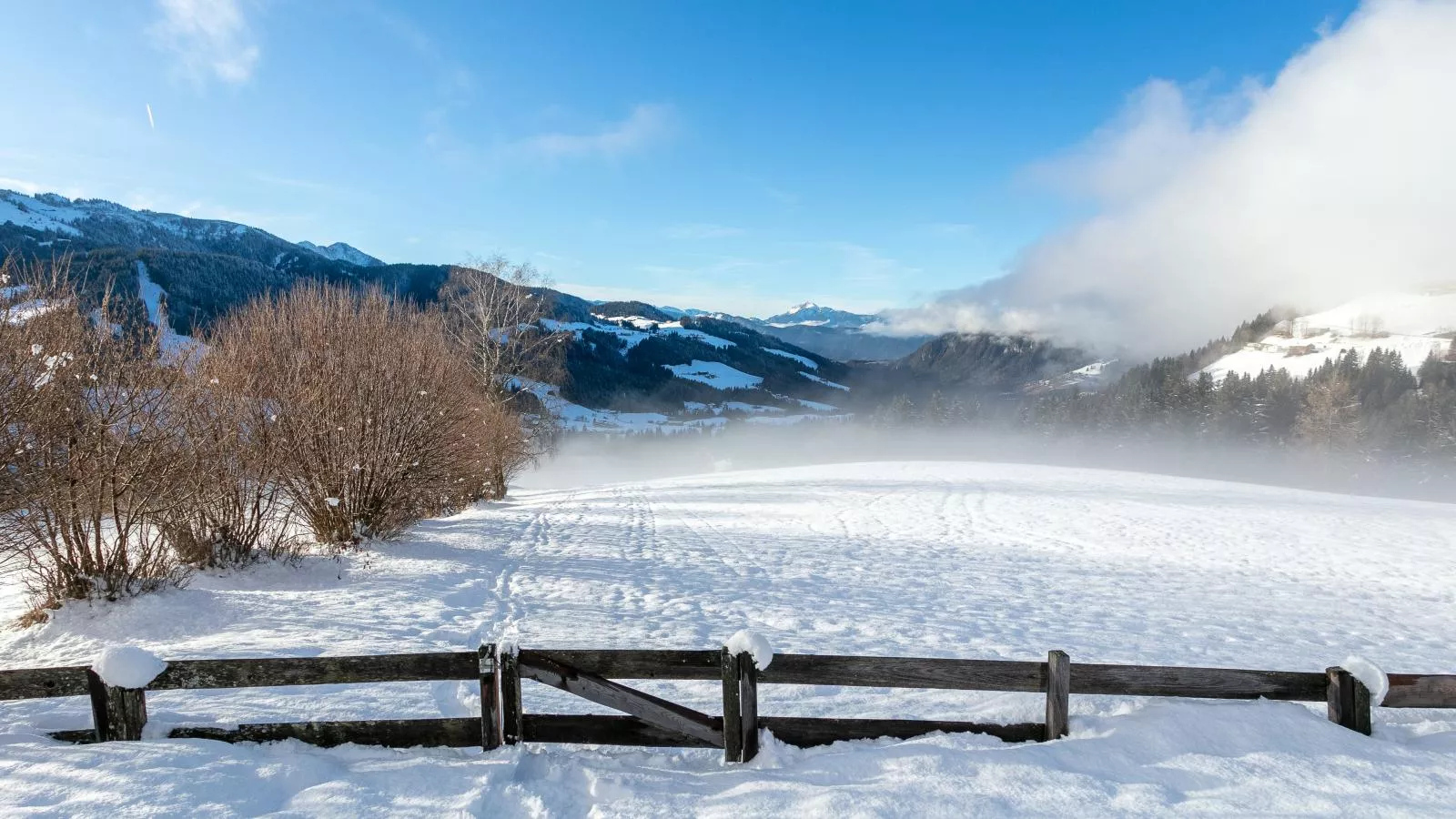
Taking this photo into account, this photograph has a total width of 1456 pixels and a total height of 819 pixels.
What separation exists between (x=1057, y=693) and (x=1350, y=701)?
212 centimetres

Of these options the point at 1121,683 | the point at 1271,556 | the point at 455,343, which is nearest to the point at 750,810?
the point at 1121,683

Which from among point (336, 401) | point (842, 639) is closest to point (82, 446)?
point (336, 401)

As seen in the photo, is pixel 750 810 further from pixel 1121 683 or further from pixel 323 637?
pixel 323 637

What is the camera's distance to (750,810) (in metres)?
3.98

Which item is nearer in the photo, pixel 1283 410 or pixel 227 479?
pixel 227 479

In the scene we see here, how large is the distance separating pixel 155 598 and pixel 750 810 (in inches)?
358

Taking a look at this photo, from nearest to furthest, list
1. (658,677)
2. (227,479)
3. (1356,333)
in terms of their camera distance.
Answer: (658,677), (227,479), (1356,333)

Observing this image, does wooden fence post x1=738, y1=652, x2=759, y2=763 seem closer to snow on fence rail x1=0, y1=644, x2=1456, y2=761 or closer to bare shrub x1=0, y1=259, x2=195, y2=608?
snow on fence rail x1=0, y1=644, x2=1456, y2=761

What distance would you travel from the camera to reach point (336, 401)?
1255 cm

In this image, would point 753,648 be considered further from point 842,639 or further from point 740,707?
point 842,639

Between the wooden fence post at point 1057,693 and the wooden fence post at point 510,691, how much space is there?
12.5 ft

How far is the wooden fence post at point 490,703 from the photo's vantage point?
4.55 metres

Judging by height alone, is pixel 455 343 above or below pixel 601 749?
above

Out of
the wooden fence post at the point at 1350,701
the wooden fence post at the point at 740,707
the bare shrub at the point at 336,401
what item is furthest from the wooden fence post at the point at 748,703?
the bare shrub at the point at 336,401
